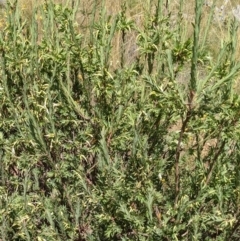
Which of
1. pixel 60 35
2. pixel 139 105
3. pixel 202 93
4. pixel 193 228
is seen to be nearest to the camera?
pixel 202 93

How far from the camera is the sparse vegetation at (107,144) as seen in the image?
70.0 inches

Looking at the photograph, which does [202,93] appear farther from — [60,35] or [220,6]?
[220,6]

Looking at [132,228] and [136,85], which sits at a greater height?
[136,85]

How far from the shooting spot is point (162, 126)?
77.1 inches

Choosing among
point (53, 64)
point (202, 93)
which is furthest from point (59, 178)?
point (202, 93)

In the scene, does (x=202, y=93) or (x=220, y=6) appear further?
(x=220, y=6)

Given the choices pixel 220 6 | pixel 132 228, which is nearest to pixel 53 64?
pixel 132 228

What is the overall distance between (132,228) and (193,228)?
234 millimetres

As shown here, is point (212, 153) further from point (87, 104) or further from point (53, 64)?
point (53, 64)

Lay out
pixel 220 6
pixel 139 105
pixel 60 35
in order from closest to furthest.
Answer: pixel 139 105 → pixel 60 35 → pixel 220 6

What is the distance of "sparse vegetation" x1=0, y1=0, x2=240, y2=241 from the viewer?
178 cm

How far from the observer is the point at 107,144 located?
1869mm

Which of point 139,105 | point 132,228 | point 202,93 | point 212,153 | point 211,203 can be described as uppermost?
point 202,93

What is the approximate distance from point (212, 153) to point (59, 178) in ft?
1.81
